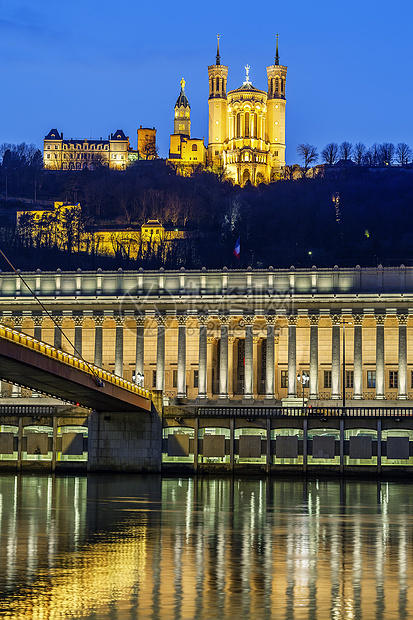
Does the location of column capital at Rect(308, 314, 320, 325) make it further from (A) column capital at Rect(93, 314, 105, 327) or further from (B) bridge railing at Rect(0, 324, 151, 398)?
(B) bridge railing at Rect(0, 324, 151, 398)

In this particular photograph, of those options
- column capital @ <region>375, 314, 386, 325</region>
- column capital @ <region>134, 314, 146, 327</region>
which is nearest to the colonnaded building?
column capital @ <region>375, 314, 386, 325</region>

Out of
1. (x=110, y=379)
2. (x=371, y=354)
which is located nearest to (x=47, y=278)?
(x=371, y=354)

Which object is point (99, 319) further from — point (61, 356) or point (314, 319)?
point (61, 356)

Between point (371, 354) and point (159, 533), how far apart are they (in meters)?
98.3

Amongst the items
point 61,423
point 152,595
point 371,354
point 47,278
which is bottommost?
point 152,595

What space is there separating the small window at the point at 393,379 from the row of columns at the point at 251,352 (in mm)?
4573

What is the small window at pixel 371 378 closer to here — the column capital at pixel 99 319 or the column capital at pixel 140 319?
the column capital at pixel 140 319

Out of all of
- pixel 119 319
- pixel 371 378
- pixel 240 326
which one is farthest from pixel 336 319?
pixel 119 319

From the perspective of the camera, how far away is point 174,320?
514ft

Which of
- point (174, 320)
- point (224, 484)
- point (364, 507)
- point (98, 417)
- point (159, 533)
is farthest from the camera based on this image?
point (174, 320)

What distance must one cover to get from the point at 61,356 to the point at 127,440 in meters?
21.2

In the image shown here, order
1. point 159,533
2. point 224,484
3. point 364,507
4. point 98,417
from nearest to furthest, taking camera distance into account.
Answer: point 159,533 → point 364,507 → point 224,484 → point 98,417

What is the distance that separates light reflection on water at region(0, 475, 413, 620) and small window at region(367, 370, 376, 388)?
66250 mm

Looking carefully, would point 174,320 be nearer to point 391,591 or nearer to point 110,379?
point 110,379
